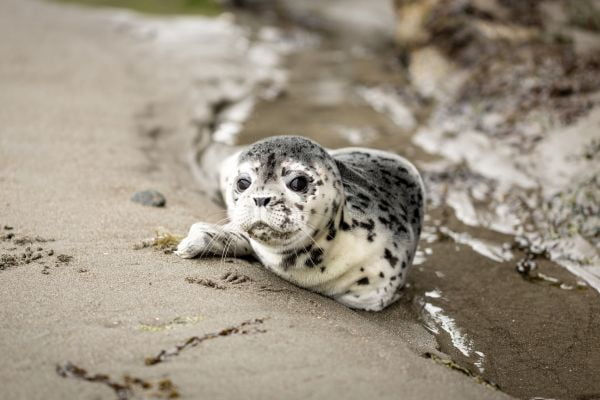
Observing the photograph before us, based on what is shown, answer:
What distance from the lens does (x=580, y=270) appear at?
440 centimetres

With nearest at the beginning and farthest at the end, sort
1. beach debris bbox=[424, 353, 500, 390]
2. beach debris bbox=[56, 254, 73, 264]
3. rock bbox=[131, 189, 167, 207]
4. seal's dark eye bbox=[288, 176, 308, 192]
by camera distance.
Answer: beach debris bbox=[424, 353, 500, 390], seal's dark eye bbox=[288, 176, 308, 192], beach debris bbox=[56, 254, 73, 264], rock bbox=[131, 189, 167, 207]

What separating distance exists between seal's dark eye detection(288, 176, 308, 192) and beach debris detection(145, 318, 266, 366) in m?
0.63

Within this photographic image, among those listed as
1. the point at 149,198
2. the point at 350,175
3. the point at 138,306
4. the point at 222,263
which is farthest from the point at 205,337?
the point at 149,198

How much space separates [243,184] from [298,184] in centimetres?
27

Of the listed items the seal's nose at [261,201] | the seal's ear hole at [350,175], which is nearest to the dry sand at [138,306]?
the seal's nose at [261,201]

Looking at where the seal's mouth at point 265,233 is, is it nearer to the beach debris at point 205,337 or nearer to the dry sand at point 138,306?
the dry sand at point 138,306

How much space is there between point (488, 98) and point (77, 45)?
15.6 ft

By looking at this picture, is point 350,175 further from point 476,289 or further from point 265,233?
point 476,289

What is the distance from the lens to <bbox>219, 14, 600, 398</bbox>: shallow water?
11.1 feet

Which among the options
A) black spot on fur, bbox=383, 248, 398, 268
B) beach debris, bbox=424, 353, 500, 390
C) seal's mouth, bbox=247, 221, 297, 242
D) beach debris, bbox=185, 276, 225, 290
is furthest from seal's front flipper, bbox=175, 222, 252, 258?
beach debris, bbox=424, 353, 500, 390

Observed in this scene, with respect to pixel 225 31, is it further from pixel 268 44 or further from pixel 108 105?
pixel 108 105

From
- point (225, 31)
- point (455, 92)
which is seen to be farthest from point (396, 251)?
point (225, 31)

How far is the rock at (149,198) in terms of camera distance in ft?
14.7

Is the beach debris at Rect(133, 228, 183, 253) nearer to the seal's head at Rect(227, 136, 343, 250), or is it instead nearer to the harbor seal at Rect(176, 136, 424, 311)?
the harbor seal at Rect(176, 136, 424, 311)
